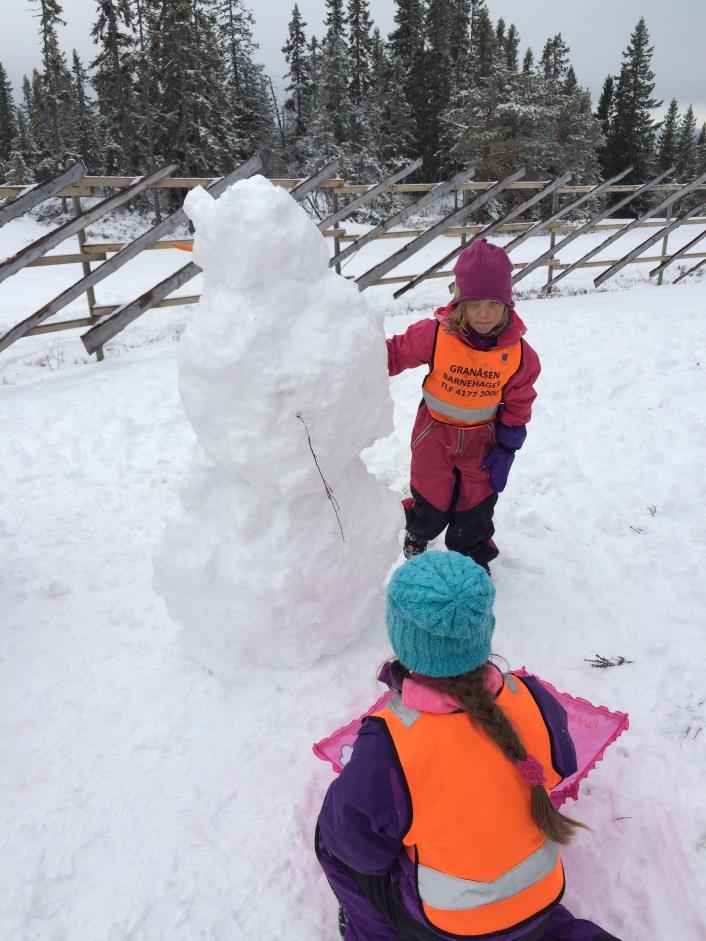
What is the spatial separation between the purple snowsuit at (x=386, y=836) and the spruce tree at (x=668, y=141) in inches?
1448

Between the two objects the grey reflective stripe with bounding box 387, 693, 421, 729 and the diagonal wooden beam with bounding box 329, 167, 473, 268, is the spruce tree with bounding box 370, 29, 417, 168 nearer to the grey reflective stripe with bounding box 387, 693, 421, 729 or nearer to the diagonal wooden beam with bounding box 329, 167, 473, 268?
the diagonal wooden beam with bounding box 329, 167, 473, 268

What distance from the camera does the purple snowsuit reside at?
1301mm

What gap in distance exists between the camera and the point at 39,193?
5266 mm

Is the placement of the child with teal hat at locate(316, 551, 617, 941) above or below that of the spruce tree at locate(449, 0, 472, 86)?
below

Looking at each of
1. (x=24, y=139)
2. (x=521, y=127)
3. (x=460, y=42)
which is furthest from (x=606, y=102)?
(x=24, y=139)

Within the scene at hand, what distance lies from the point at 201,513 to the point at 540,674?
155 cm

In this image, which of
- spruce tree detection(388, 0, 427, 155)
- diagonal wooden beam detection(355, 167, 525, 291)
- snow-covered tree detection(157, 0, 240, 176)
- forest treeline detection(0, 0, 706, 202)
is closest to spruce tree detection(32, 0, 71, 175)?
forest treeline detection(0, 0, 706, 202)

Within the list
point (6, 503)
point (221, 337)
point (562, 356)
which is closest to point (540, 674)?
point (221, 337)

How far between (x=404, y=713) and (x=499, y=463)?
5.58 ft

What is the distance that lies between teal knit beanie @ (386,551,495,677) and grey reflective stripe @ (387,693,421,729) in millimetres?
86

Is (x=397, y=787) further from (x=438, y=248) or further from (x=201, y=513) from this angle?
(x=438, y=248)

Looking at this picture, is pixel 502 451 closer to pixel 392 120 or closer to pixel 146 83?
pixel 146 83

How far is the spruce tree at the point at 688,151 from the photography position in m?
30.4

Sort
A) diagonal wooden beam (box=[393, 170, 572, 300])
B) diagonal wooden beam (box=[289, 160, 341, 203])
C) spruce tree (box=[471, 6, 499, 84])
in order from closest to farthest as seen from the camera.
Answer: diagonal wooden beam (box=[289, 160, 341, 203]) → diagonal wooden beam (box=[393, 170, 572, 300]) → spruce tree (box=[471, 6, 499, 84])
